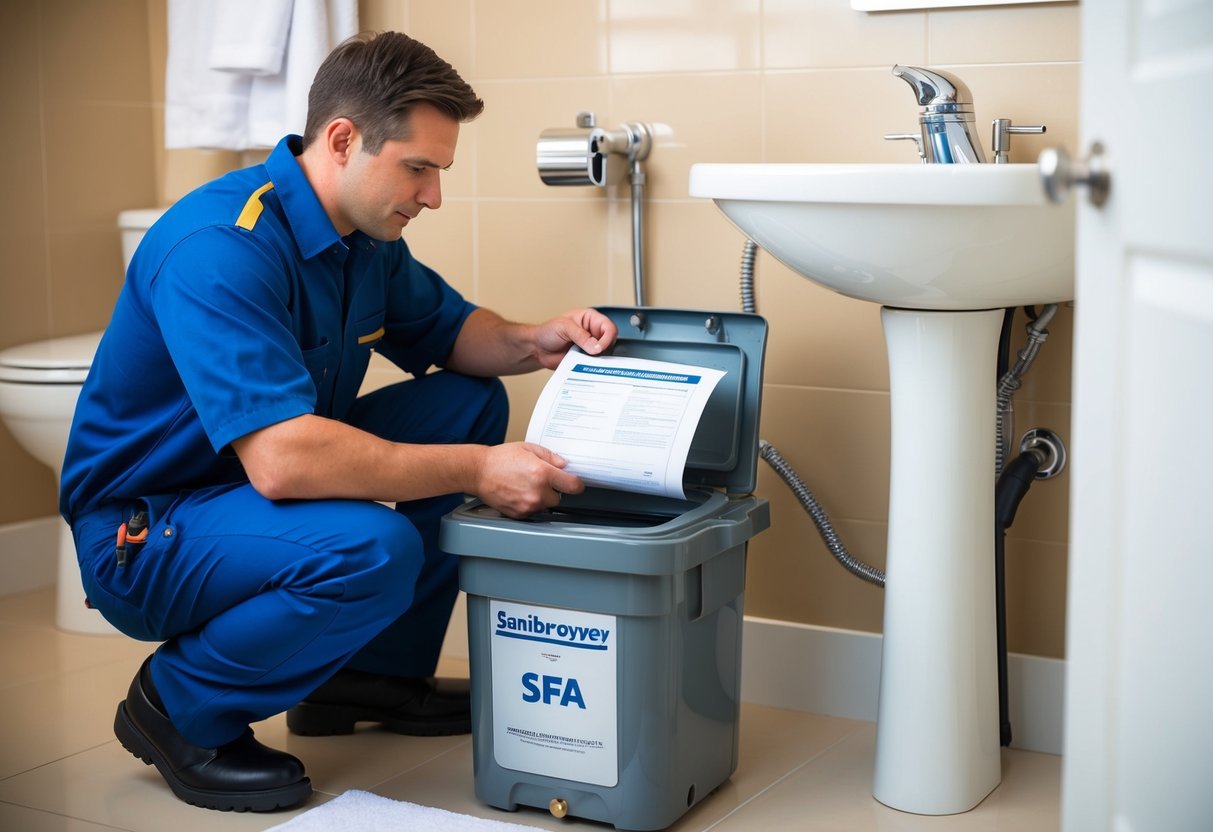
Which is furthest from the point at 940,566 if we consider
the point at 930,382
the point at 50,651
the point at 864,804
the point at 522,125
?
the point at 50,651

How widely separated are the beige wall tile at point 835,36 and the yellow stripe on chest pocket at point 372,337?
0.69 m

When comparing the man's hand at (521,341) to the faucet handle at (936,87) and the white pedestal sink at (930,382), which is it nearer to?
the white pedestal sink at (930,382)

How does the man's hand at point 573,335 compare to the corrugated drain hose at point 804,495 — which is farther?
the corrugated drain hose at point 804,495

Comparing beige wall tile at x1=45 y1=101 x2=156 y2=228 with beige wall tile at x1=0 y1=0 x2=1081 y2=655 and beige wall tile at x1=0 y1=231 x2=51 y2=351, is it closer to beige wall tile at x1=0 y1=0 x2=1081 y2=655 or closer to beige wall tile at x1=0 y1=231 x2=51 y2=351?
beige wall tile at x1=0 y1=231 x2=51 y2=351

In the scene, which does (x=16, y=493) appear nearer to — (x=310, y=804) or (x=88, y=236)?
(x=88, y=236)

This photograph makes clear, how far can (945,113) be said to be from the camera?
5.60ft

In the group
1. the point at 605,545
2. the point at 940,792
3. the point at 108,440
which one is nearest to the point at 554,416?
the point at 605,545

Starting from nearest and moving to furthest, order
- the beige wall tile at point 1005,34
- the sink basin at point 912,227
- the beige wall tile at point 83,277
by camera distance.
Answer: the sink basin at point 912,227 < the beige wall tile at point 1005,34 < the beige wall tile at point 83,277

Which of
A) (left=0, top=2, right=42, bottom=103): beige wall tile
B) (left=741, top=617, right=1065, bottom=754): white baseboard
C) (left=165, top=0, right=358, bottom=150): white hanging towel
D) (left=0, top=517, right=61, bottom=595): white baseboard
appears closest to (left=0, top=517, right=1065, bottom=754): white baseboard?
(left=741, top=617, right=1065, bottom=754): white baseboard

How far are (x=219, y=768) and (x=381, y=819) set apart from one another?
227 mm

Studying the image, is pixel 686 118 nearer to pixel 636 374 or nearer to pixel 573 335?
pixel 573 335

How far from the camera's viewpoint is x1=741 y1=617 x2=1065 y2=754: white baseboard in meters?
1.91

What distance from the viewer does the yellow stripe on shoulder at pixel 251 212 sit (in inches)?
64.2

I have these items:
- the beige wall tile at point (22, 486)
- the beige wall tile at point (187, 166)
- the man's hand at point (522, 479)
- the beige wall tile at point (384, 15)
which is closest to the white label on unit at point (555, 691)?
the man's hand at point (522, 479)
